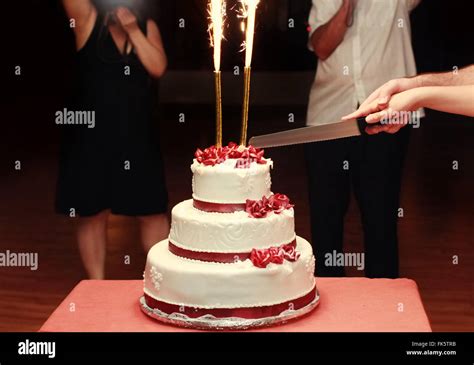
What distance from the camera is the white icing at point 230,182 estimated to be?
2.78 meters

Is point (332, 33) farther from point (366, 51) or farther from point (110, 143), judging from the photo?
point (110, 143)

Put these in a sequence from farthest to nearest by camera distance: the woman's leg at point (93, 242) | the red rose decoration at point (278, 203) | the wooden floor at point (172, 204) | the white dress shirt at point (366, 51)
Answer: the wooden floor at point (172, 204), the woman's leg at point (93, 242), the white dress shirt at point (366, 51), the red rose decoration at point (278, 203)

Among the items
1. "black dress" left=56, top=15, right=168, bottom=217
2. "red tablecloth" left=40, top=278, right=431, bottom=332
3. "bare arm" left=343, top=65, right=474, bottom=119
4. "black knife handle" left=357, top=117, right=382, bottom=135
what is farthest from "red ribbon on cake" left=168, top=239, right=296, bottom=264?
"black dress" left=56, top=15, right=168, bottom=217

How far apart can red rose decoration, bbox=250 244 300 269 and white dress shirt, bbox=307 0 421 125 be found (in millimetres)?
1107

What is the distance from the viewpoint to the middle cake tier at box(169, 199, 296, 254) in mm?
2758

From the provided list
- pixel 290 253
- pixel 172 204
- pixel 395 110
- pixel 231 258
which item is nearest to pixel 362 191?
pixel 395 110

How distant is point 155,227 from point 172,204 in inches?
35.8

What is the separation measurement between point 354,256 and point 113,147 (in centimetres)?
128

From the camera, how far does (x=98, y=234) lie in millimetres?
4055

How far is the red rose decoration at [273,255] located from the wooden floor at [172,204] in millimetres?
1134

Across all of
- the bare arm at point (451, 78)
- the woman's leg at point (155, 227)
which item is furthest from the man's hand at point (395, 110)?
the woman's leg at point (155, 227)

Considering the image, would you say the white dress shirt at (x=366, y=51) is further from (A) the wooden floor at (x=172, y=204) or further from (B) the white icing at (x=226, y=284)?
(B) the white icing at (x=226, y=284)
